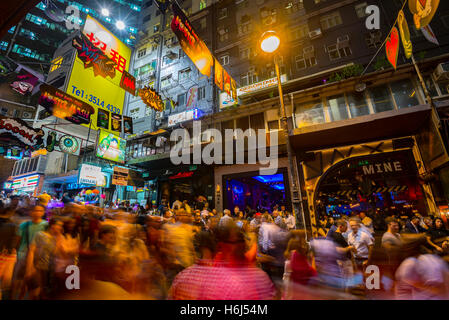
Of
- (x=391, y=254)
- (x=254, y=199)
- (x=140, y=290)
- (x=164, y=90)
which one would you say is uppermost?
(x=164, y=90)

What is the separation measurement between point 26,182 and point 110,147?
63.2ft

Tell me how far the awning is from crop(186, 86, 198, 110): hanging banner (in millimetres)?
11766

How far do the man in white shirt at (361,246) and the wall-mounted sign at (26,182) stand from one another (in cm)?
3106

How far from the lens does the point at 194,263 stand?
3.53 meters

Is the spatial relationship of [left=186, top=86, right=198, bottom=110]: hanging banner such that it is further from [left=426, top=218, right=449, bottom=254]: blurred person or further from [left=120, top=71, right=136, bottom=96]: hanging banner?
[left=426, top=218, right=449, bottom=254]: blurred person

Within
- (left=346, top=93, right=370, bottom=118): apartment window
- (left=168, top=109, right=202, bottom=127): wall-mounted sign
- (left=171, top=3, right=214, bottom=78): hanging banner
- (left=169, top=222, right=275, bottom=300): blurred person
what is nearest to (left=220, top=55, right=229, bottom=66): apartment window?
(left=168, top=109, right=202, bottom=127): wall-mounted sign

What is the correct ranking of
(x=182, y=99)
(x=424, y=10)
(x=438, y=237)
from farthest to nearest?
(x=182, y=99), (x=438, y=237), (x=424, y=10)

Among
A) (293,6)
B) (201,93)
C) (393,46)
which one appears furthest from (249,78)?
(393,46)

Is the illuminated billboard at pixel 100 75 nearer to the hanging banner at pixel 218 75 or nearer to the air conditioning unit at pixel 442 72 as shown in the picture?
the hanging banner at pixel 218 75

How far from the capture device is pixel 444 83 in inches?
428

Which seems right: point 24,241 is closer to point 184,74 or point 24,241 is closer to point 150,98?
point 150,98

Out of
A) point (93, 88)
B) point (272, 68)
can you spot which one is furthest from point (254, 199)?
point (93, 88)

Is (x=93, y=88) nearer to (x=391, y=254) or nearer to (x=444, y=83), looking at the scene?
(x=391, y=254)

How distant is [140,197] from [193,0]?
1027 inches
